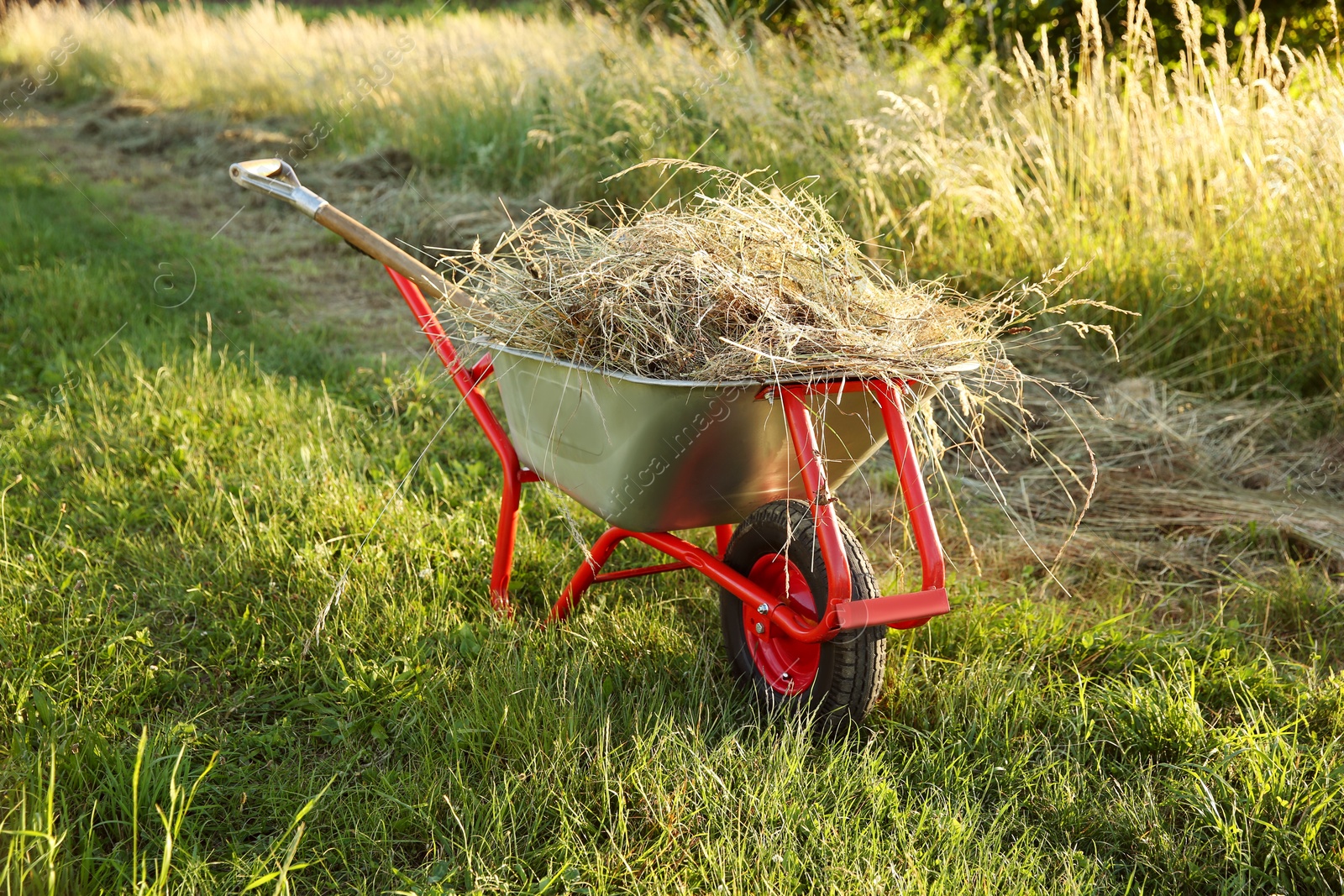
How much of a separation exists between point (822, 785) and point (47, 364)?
345cm

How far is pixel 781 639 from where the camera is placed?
2014 millimetres

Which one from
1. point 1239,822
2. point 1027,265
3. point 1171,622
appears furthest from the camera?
point 1027,265

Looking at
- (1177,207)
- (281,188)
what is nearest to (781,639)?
(281,188)

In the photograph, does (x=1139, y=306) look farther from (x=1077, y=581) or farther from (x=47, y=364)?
(x=47, y=364)

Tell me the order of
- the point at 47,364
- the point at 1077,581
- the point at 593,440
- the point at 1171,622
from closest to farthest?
the point at 593,440
the point at 1171,622
the point at 1077,581
the point at 47,364

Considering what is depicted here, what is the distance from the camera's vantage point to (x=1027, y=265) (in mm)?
3992

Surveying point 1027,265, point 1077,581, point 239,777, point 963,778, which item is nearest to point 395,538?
point 239,777

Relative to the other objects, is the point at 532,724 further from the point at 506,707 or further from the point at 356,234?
the point at 356,234

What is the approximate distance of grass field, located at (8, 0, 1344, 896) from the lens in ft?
5.09

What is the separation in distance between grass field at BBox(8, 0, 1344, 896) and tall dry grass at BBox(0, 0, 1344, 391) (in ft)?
0.82

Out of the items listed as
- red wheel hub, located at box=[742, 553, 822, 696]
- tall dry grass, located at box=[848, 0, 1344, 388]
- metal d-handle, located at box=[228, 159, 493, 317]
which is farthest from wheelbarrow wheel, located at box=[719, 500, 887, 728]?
tall dry grass, located at box=[848, 0, 1344, 388]

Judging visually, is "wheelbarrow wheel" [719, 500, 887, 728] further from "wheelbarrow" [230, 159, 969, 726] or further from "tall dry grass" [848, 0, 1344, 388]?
"tall dry grass" [848, 0, 1344, 388]

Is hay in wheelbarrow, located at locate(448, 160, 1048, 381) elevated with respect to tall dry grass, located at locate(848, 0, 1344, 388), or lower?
elevated

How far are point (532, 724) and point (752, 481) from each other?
62 cm
